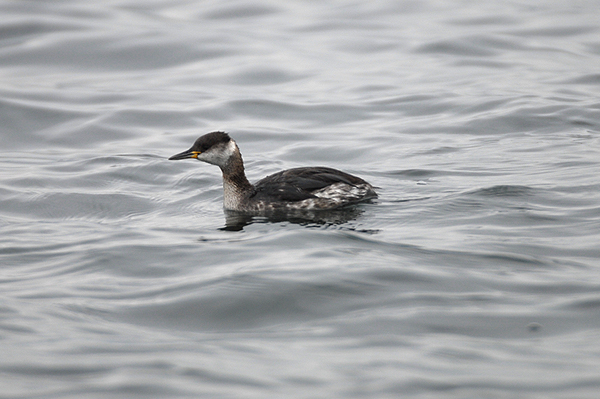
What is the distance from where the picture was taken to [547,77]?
1791cm

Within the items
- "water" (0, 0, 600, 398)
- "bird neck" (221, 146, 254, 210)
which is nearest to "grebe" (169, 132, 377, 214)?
"bird neck" (221, 146, 254, 210)

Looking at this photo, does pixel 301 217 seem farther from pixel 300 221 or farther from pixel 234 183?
pixel 234 183

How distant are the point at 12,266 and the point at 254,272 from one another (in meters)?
2.63

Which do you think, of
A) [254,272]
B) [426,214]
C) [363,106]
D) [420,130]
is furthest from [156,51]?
[254,272]

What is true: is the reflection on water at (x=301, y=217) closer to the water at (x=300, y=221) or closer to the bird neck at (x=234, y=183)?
the water at (x=300, y=221)

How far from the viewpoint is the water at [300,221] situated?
5.64 metres

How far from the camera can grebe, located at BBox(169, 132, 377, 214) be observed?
33.3 feet

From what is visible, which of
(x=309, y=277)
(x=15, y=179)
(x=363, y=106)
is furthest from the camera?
(x=363, y=106)

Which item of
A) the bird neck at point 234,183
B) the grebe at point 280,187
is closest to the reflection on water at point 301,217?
the grebe at point 280,187

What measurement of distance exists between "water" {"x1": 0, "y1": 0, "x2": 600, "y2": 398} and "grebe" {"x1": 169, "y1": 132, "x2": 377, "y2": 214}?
382 millimetres

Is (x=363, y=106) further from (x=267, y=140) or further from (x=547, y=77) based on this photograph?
(x=547, y=77)

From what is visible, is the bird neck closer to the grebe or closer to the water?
the grebe

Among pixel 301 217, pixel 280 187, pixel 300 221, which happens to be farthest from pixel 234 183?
pixel 300 221

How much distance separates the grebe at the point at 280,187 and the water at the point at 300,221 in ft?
1.25
